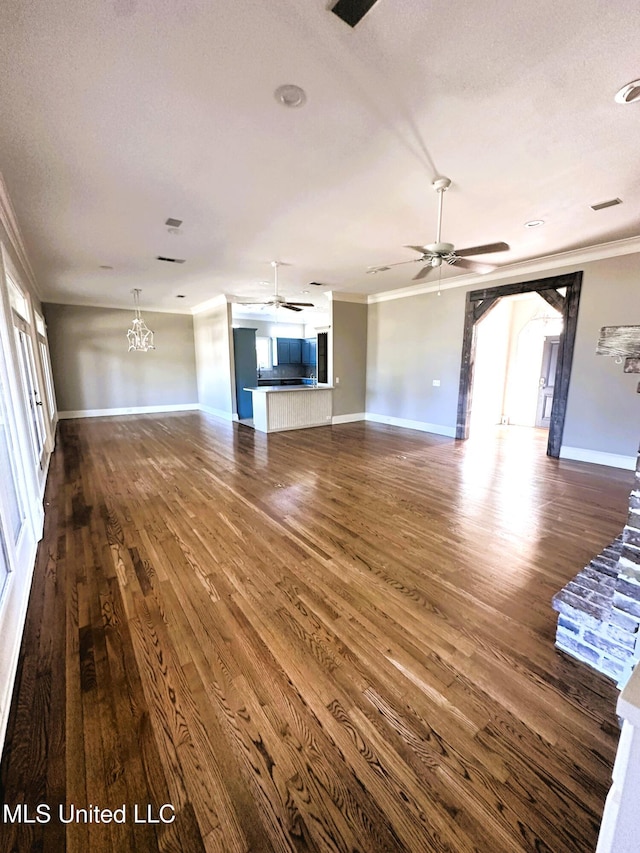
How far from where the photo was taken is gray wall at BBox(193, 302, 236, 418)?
8.12 meters

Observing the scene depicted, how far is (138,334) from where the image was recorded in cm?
845

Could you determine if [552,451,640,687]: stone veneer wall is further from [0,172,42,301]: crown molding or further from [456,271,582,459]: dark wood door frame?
[0,172,42,301]: crown molding

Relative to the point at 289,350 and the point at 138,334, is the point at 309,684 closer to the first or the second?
the point at 138,334

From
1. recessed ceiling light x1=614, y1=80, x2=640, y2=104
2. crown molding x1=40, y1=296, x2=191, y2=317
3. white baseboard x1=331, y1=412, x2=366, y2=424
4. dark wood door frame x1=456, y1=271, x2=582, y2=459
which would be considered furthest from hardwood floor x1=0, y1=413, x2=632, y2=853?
crown molding x1=40, y1=296, x2=191, y2=317

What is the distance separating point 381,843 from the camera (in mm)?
1062

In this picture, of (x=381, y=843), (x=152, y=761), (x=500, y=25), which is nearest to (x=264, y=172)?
(x=500, y=25)

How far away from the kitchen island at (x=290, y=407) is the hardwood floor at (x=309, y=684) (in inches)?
141

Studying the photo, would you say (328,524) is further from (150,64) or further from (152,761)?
(150,64)

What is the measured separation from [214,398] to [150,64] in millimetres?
7811

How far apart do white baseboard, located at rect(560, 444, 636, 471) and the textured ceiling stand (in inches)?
111

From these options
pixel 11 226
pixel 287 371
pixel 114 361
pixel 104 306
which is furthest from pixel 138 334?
pixel 287 371

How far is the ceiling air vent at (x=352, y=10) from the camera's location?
1.45 metres

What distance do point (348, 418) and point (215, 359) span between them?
3722 mm

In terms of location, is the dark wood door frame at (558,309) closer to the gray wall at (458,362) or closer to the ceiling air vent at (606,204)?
the gray wall at (458,362)
